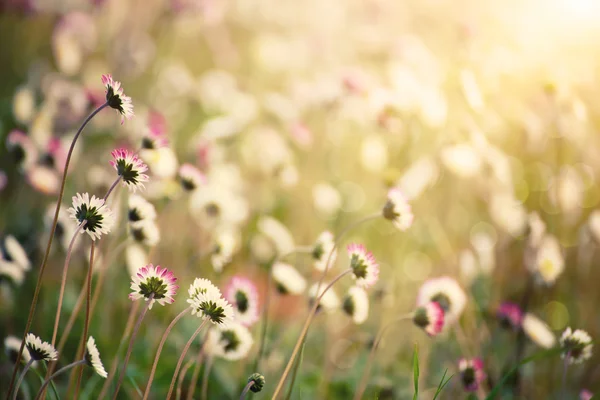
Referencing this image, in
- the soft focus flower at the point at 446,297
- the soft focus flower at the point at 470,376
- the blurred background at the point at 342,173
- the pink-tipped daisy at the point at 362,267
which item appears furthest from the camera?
the blurred background at the point at 342,173

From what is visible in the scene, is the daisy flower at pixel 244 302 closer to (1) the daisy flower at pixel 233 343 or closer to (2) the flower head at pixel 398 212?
(1) the daisy flower at pixel 233 343

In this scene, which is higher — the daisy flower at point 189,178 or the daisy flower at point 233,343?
the daisy flower at point 189,178

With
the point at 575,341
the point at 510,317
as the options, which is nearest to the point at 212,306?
the point at 575,341

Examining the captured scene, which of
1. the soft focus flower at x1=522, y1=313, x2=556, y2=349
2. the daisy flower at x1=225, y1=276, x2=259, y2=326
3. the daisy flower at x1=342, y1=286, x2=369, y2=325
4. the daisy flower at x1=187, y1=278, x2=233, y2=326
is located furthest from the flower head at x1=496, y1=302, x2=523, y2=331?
the daisy flower at x1=187, y1=278, x2=233, y2=326

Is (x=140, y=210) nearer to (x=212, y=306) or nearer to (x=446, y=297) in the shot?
(x=212, y=306)

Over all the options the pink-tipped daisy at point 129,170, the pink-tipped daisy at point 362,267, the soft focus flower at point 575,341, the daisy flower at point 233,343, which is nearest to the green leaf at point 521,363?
the soft focus flower at point 575,341

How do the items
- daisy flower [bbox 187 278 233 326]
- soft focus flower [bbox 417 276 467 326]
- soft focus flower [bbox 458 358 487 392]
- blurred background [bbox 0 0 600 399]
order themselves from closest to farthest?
daisy flower [bbox 187 278 233 326] < soft focus flower [bbox 458 358 487 392] < soft focus flower [bbox 417 276 467 326] < blurred background [bbox 0 0 600 399]

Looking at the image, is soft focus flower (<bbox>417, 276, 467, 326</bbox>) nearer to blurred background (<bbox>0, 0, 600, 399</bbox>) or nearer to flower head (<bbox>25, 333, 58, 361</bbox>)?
blurred background (<bbox>0, 0, 600, 399</bbox>)
